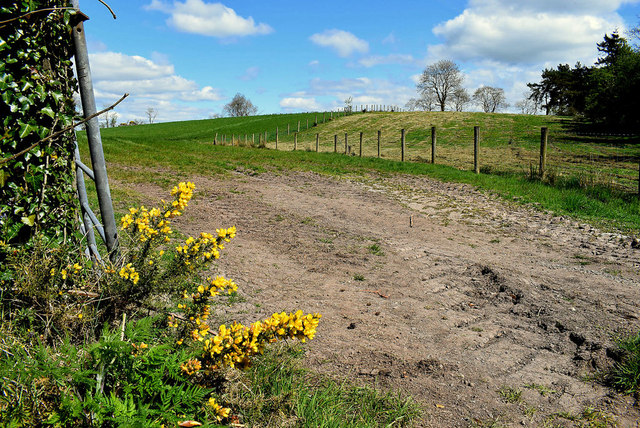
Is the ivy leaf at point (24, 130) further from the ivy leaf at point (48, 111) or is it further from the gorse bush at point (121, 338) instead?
the gorse bush at point (121, 338)

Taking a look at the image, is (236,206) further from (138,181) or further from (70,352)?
(70,352)

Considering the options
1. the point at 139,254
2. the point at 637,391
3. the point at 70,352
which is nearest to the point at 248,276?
the point at 139,254

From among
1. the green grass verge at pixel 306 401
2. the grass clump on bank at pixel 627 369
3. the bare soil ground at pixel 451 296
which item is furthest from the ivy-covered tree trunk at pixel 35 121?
the grass clump on bank at pixel 627 369

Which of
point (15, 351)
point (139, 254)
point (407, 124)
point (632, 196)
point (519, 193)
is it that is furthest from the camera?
point (407, 124)

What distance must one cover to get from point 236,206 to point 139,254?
19.4 feet

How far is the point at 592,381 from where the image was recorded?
337 cm

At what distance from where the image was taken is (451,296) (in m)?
4.91

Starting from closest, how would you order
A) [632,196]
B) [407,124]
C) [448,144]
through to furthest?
Answer: [632,196] → [448,144] → [407,124]

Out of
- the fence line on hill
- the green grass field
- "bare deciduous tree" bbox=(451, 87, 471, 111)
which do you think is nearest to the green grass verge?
the green grass field

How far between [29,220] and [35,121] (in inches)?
27.9

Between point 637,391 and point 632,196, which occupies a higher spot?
point 632,196

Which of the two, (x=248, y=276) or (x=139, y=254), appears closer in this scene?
(x=139, y=254)

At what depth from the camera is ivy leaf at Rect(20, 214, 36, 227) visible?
9.98 ft

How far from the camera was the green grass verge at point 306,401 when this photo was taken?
102 inches
